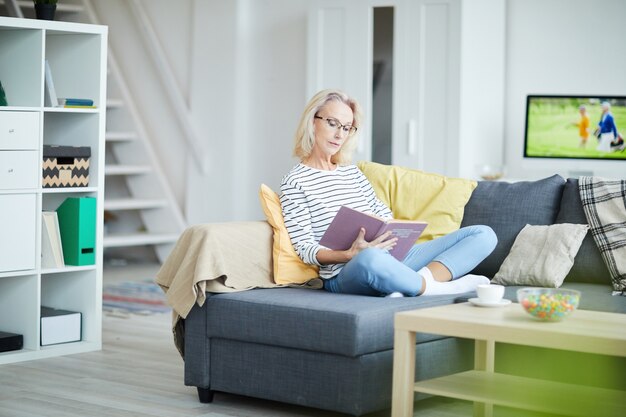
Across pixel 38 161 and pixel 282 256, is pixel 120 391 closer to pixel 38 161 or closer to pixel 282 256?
pixel 282 256

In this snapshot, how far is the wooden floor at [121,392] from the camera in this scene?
10.8 feet

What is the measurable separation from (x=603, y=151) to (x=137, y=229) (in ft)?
12.0

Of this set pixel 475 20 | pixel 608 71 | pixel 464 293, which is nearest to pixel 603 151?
pixel 608 71

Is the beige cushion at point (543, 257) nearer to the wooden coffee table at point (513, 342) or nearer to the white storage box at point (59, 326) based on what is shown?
the wooden coffee table at point (513, 342)

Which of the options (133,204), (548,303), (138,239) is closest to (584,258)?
(548,303)

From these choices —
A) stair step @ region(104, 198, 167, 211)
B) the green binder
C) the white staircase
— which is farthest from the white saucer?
the white staircase

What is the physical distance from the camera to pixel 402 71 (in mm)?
6293

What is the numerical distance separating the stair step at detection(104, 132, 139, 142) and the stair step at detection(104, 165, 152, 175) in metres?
0.21

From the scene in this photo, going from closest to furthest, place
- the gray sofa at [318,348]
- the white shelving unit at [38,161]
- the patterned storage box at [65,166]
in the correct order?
1. the gray sofa at [318,348]
2. the white shelving unit at [38,161]
3. the patterned storage box at [65,166]

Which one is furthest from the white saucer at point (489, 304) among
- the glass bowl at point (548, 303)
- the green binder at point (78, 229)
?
the green binder at point (78, 229)

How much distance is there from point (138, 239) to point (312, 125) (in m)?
3.71

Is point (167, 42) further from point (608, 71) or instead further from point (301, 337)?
point (301, 337)

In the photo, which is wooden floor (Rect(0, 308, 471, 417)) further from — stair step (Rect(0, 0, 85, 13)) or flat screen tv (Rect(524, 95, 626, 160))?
stair step (Rect(0, 0, 85, 13))

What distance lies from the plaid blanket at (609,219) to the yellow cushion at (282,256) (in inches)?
41.5
